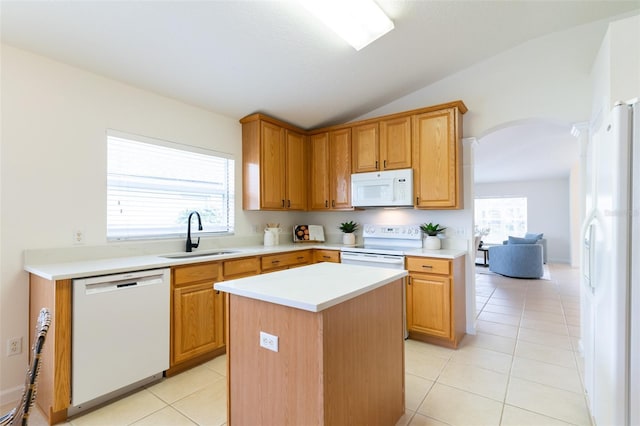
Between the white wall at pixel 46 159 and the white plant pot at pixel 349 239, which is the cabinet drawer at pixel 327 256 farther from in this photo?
the white wall at pixel 46 159

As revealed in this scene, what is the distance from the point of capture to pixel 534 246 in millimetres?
5961

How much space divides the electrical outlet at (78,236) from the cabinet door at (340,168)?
2608 mm

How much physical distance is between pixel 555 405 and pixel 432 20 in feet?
Answer: 9.88

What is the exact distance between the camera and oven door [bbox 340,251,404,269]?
318cm

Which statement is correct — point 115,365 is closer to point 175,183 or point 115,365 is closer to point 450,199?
point 175,183

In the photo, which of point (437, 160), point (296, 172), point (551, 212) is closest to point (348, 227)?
point (296, 172)

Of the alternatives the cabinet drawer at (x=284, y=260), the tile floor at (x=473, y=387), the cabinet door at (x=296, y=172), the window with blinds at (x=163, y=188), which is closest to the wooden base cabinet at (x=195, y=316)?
the tile floor at (x=473, y=387)

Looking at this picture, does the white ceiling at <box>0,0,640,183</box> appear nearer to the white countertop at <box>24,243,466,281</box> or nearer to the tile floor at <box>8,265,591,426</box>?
the white countertop at <box>24,243,466,281</box>

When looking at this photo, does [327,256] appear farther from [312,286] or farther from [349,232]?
[312,286]

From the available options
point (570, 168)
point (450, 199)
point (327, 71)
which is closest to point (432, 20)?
point (327, 71)

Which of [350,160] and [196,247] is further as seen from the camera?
[350,160]

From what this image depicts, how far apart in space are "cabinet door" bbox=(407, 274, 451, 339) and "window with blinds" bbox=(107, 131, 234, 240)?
2174mm

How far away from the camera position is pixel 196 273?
2.59 metres

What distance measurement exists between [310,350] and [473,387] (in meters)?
1.69
